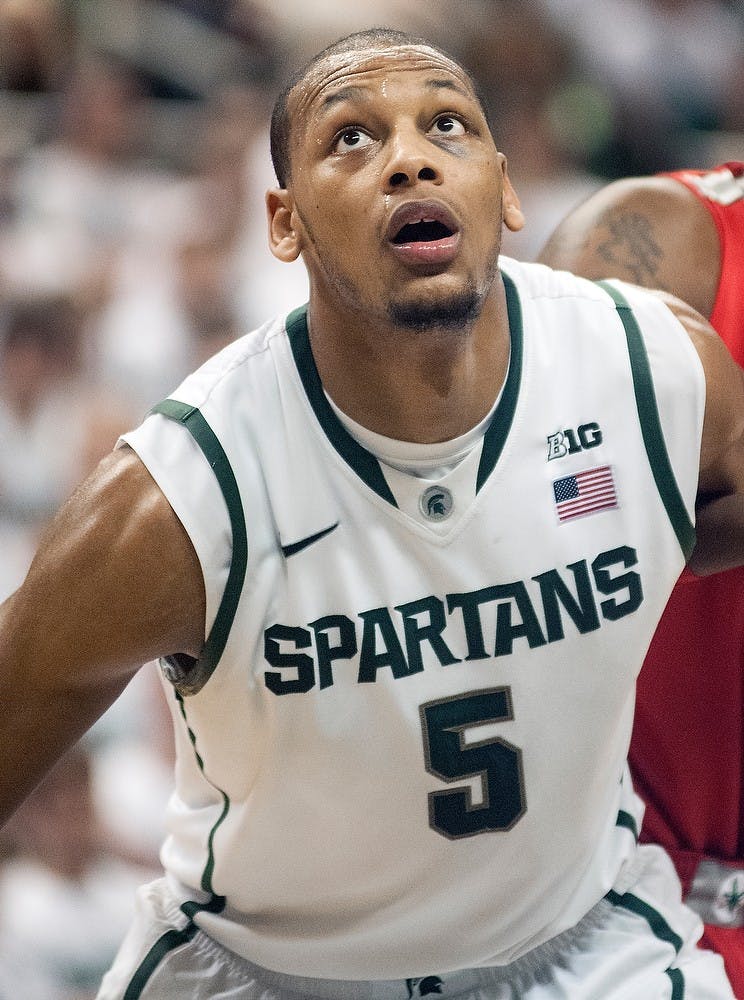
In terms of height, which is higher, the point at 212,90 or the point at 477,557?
the point at 212,90

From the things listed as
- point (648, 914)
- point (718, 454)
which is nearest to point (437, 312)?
point (718, 454)

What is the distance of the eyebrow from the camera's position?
1.42 m

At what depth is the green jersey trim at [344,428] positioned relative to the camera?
1.45m

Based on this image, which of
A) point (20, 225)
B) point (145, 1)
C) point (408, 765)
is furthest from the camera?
point (145, 1)

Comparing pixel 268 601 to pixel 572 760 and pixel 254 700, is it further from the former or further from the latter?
pixel 572 760

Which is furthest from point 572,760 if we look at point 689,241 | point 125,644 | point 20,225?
point 20,225

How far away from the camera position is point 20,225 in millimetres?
4035

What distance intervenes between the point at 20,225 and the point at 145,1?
94 centimetres

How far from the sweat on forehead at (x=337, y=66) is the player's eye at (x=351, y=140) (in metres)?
0.07

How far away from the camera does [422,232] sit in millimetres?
1406

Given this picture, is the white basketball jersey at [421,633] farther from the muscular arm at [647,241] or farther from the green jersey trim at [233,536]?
the muscular arm at [647,241]

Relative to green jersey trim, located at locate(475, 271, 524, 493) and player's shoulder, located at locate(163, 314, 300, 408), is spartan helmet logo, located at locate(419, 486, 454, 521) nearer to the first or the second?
green jersey trim, located at locate(475, 271, 524, 493)

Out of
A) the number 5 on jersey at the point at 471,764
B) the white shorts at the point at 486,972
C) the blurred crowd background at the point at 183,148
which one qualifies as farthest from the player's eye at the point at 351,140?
the blurred crowd background at the point at 183,148

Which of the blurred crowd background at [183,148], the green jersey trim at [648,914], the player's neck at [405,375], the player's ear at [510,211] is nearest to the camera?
the player's neck at [405,375]
